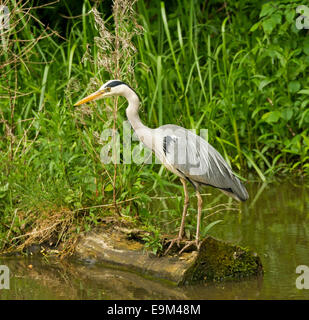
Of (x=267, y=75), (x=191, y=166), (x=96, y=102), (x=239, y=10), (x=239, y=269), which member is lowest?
(x=239, y=269)

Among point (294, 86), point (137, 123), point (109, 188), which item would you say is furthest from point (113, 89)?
point (294, 86)

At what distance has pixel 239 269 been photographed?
5.26m

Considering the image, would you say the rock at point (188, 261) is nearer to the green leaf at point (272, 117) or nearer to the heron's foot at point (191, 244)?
the heron's foot at point (191, 244)

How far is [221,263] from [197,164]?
866 millimetres

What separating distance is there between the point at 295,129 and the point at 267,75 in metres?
0.72

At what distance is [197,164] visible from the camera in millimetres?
5723

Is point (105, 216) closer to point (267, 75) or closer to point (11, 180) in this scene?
point (11, 180)

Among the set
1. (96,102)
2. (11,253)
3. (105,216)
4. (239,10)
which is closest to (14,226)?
(11,253)

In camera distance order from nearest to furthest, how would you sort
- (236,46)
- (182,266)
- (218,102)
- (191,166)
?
(182,266) < (191,166) < (218,102) < (236,46)

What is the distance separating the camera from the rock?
5168 mm

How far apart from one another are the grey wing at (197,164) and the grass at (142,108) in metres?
0.37

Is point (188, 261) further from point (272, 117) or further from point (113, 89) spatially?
point (272, 117)

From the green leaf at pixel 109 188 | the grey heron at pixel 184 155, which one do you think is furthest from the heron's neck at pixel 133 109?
the green leaf at pixel 109 188

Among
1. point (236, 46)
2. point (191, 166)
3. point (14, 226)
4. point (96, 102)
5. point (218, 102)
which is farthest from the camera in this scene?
point (236, 46)
